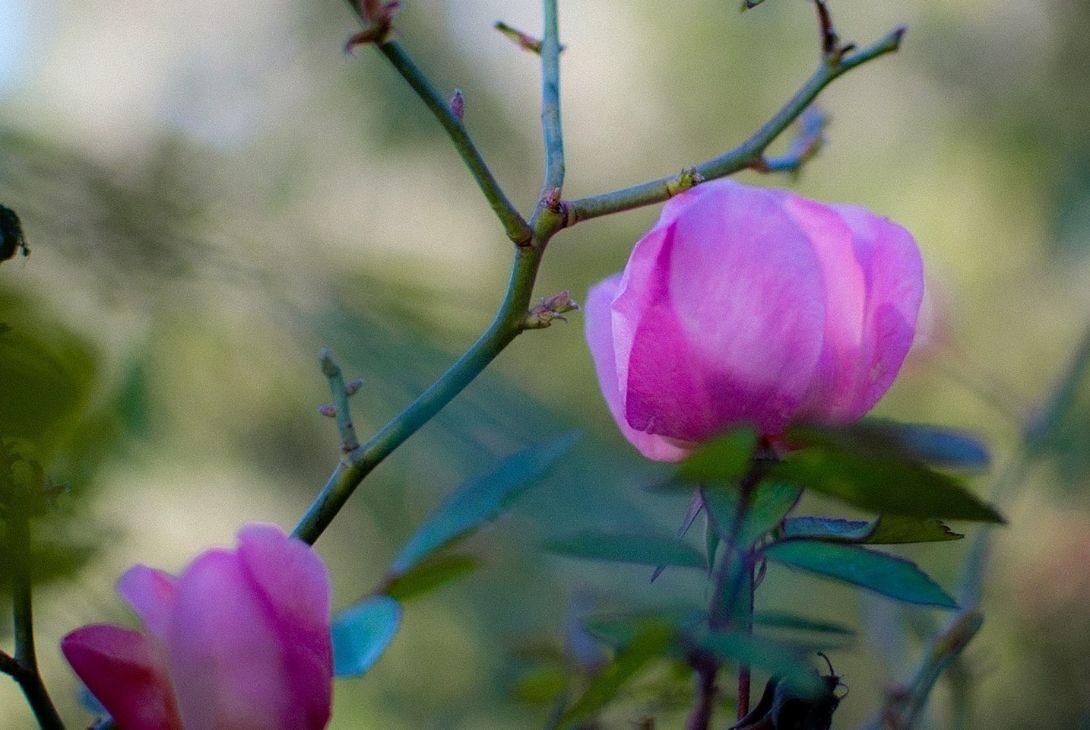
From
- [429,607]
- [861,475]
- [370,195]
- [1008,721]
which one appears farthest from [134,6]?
[861,475]

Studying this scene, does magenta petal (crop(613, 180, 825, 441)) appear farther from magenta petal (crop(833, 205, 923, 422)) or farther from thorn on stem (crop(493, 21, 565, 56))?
thorn on stem (crop(493, 21, 565, 56))

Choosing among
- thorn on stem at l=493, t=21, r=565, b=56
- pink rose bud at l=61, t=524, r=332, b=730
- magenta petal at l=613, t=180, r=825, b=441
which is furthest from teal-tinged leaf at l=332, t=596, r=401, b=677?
thorn on stem at l=493, t=21, r=565, b=56

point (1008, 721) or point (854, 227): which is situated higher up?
point (854, 227)

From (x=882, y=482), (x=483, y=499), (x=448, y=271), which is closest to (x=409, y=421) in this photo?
(x=483, y=499)

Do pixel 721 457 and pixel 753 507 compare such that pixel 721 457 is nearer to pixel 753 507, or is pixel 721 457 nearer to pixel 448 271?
pixel 753 507

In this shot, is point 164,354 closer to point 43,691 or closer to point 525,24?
point 43,691

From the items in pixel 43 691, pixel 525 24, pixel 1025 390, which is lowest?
Result: pixel 1025 390

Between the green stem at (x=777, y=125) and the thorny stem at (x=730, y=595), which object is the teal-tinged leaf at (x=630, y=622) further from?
the green stem at (x=777, y=125)
